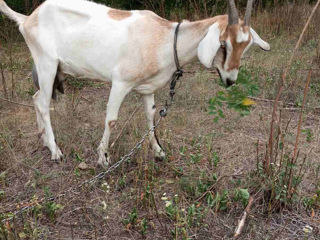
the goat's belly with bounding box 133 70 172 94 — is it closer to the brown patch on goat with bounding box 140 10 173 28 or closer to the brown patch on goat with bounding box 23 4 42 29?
the brown patch on goat with bounding box 140 10 173 28

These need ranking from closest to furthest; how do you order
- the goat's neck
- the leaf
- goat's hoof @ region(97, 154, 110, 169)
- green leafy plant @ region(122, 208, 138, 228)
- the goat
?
the leaf, green leafy plant @ region(122, 208, 138, 228), the goat, the goat's neck, goat's hoof @ region(97, 154, 110, 169)

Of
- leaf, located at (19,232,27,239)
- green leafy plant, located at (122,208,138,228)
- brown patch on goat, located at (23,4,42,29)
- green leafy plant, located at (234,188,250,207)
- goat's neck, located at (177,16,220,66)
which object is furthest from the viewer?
brown patch on goat, located at (23,4,42,29)

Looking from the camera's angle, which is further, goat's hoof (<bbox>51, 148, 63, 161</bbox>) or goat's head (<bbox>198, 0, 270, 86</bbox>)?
goat's hoof (<bbox>51, 148, 63, 161</bbox>)

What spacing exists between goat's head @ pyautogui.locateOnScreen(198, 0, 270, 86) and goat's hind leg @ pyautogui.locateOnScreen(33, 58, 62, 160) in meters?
1.37

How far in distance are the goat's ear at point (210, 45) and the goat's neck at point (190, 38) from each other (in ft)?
0.48

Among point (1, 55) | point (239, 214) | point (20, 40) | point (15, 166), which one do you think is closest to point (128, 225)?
point (239, 214)

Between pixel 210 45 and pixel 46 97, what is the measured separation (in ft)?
5.28

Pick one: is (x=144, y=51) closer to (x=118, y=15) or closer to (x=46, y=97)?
(x=118, y=15)

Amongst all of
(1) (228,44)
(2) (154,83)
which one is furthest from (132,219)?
(1) (228,44)

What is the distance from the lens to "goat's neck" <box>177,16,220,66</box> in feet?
9.96

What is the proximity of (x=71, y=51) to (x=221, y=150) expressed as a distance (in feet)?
5.27

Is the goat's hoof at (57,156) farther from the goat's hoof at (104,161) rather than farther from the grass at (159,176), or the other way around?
the goat's hoof at (104,161)

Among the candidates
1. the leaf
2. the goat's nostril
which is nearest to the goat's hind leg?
the leaf

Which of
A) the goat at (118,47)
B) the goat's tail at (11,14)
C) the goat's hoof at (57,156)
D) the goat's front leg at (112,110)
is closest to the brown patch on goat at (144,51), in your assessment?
the goat at (118,47)
